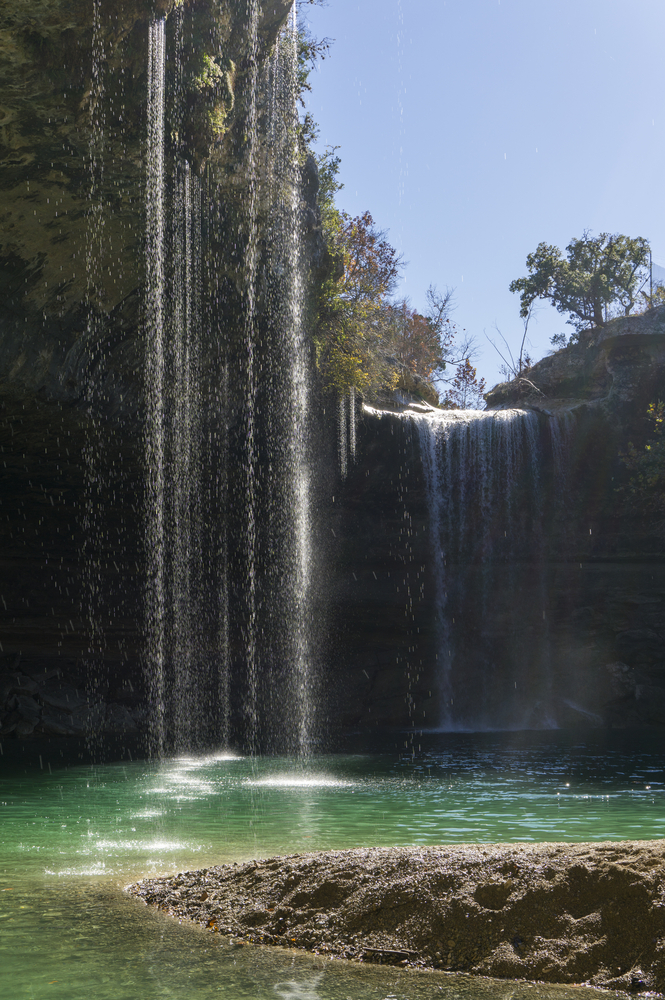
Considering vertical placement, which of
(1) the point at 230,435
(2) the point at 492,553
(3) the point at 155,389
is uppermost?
(3) the point at 155,389

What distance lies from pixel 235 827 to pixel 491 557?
631 inches

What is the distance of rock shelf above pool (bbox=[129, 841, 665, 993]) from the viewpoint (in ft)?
12.4

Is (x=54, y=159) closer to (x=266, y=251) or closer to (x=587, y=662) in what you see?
(x=266, y=251)

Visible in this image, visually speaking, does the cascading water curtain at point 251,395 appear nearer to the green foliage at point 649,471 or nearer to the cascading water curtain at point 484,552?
the cascading water curtain at point 484,552

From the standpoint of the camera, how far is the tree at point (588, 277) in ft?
111

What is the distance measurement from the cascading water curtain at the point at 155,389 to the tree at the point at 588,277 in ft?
71.3

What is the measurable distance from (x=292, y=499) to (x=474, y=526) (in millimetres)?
5423

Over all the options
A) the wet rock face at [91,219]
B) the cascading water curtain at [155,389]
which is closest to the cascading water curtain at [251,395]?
the wet rock face at [91,219]

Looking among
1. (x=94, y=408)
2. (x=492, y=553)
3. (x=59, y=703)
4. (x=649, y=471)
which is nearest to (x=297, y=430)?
(x=94, y=408)

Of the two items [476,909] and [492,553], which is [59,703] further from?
[476,909]

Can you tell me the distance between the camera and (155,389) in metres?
16.2

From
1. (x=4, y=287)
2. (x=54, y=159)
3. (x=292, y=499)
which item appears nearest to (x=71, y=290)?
(x=4, y=287)

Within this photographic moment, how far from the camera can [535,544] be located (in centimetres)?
2295

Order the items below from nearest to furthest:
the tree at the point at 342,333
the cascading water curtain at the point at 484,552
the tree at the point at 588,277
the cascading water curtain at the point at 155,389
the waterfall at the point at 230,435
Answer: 1. the cascading water curtain at the point at 155,389
2. the waterfall at the point at 230,435
3. the tree at the point at 342,333
4. the cascading water curtain at the point at 484,552
5. the tree at the point at 588,277
